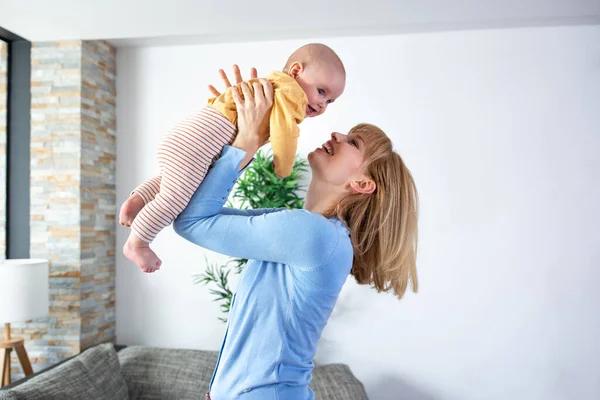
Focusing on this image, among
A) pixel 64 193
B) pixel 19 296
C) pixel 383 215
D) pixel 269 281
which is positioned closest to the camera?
pixel 269 281

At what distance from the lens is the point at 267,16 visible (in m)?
3.27

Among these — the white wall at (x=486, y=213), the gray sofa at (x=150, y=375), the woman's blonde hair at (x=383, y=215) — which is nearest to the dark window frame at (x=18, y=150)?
the gray sofa at (x=150, y=375)

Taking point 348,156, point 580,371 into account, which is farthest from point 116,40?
point 580,371

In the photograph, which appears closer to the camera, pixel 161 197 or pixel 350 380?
pixel 161 197

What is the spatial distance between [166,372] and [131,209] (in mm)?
2463

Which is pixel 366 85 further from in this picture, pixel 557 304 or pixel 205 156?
pixel 205 156

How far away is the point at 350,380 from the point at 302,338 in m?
2.30

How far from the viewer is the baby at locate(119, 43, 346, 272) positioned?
1021 millimetres

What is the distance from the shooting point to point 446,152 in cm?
368

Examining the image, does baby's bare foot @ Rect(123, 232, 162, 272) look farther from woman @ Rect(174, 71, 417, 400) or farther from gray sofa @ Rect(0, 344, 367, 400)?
gray sofa @ Rect(0, 344, 367, 400)

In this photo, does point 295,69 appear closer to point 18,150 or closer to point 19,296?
point 19,296

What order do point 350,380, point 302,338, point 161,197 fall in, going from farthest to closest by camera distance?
point 350,380 < point 302,338 < point 161,197

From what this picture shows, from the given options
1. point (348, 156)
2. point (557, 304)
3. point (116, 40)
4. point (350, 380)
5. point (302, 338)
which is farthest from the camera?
point (116, 40)

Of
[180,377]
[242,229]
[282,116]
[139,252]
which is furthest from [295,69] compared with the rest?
[180,377]
